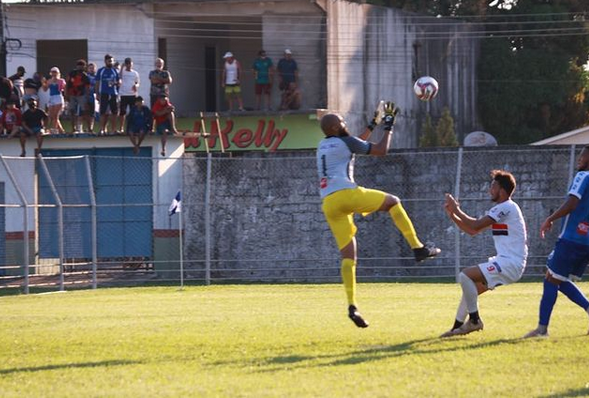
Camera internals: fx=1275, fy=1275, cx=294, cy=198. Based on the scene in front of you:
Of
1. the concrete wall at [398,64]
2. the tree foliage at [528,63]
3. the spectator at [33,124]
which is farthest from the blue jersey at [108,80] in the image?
the tree foliage at [528,63]

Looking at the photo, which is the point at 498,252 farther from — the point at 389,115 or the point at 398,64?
the point at 398,64

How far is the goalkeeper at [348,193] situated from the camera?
44.9 ft

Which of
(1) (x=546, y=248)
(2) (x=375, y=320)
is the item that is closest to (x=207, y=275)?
(1) (x=546, y=248)

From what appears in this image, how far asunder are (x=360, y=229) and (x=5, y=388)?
65.3 ft

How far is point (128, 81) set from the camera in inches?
1220

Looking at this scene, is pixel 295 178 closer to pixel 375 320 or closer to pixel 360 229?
pixel 360 229

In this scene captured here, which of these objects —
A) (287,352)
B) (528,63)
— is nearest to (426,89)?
(287,352)

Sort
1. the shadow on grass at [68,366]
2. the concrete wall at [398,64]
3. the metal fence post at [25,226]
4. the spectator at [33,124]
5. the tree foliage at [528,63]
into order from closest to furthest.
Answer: the shadow on grass at [68,366] → the metal fence post at [25,226] → the spectator at [33,124] → the concrete wall at [398,64] → the tree foliage at [528,63]

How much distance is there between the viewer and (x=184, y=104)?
44906 mm

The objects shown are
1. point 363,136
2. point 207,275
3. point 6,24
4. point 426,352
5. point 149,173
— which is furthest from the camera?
point 6,24

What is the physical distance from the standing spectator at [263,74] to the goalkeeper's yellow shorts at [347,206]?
24791 mm

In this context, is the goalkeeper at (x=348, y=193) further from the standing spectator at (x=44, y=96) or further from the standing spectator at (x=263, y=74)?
the standing spectator at (x=263, y=74)

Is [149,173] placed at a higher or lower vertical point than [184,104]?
lower

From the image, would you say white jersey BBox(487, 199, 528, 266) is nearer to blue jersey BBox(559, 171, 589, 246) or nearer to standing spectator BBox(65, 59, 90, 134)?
blue jersey BBox(559, 171, 589, 246)
